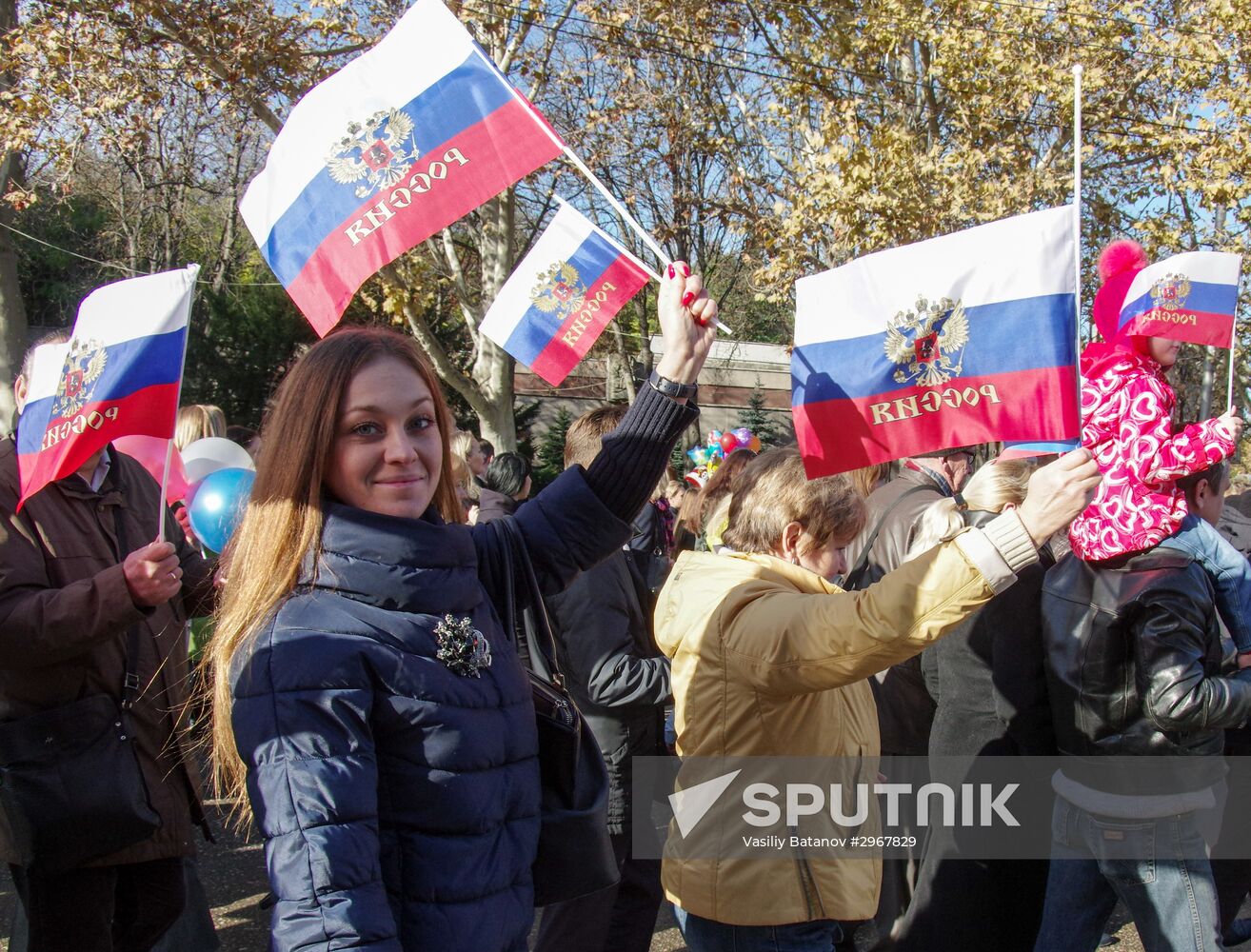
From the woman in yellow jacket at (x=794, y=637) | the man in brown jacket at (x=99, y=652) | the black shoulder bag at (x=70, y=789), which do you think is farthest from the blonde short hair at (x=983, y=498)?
the black shoulder bag at (x=70, y=789)

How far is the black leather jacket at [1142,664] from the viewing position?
8.93 feet

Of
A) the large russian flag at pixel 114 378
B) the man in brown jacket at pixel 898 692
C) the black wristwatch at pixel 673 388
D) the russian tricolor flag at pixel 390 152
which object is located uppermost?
the russian tricolor flag at pixel 390 152

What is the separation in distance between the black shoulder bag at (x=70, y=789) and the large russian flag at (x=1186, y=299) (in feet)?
11.1

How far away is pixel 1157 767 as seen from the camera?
2.82 m

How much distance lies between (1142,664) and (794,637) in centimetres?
123

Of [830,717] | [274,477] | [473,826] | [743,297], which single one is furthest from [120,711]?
[743,297]

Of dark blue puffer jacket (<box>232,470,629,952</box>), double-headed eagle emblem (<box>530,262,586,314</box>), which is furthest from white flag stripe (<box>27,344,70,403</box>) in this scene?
dark blue puffer jacket (<box>232,470,629,952</box>)

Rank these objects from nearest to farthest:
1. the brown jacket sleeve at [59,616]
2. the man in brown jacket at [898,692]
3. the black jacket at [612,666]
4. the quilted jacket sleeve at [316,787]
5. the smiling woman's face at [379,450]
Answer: the quilted jacket sleeve at [316,787] < the smiling woman's face at [379,450] < the brown jacket sleeve at [59,616] < the black jacket at [612,666] < the man in brown jacket at [898,692]

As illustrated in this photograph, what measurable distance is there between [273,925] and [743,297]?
79.9ft

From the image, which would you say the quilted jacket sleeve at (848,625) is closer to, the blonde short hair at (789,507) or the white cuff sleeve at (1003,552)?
the white cuff sleeve at (1003,552)

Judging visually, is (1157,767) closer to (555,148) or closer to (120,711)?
(555,148)

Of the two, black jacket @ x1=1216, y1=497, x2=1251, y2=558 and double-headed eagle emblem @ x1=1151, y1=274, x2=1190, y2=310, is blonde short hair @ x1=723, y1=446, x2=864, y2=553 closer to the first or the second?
double-headed eagle emblem @ x1=1151, y1=274, x2=1190, y2=310

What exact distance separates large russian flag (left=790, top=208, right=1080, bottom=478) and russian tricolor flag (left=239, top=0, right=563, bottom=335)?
30.9 inches

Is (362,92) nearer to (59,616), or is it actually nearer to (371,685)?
(59,616)
